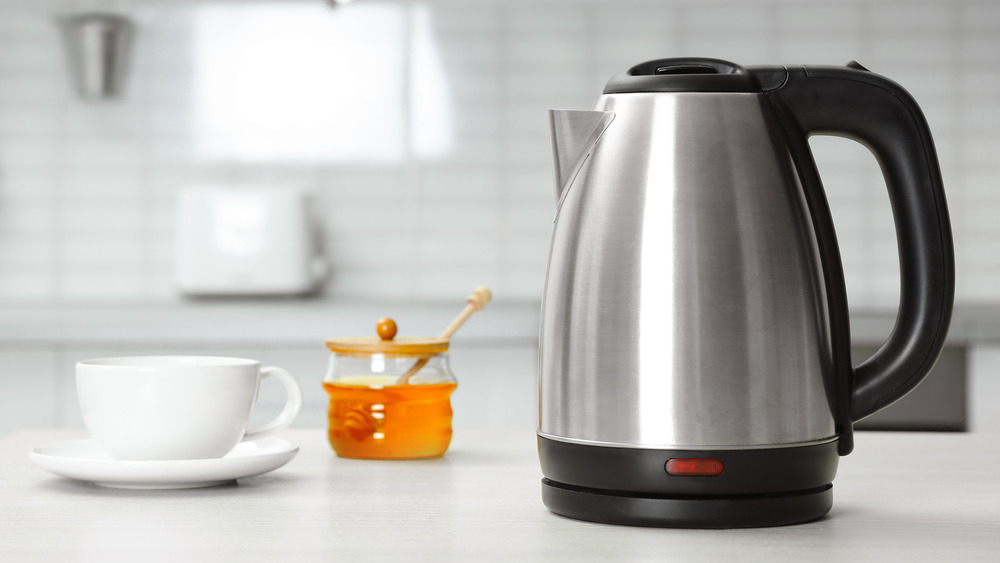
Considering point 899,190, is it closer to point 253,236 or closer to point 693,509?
point 693,509

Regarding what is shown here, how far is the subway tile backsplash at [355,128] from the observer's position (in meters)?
2.84

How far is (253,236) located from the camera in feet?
8.35

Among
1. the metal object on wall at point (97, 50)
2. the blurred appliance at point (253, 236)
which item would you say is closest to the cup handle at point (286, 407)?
the blurred appliance at point (253, 236)

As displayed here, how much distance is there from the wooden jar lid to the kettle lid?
1.09ft

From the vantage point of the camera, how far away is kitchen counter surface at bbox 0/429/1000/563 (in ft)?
1.71

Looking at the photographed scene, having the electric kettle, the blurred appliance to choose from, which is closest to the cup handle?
the electric kettle

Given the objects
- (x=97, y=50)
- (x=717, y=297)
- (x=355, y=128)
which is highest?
(x=97, y=50)

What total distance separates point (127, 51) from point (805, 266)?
2.57 metres

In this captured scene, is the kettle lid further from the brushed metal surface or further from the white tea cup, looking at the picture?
the white tea cup

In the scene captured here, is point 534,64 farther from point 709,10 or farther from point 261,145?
point 261,145

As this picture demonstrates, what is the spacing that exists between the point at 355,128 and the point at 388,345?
204 centimetres

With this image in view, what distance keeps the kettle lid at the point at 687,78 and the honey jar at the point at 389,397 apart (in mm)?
343

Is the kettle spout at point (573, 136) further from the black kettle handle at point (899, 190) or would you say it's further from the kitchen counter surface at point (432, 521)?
the kitchen counter surface at point (432, 521)

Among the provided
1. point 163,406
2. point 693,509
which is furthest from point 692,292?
point 163,406
